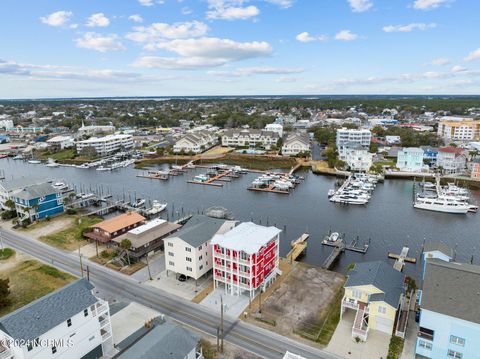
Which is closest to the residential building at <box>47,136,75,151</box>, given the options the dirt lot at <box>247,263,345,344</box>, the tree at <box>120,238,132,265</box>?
the tree at <box>120,238,132,265</box>

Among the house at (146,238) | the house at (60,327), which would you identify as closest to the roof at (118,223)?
the house at (146,238)

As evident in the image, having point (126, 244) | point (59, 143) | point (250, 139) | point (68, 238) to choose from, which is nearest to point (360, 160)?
point (250, 139)

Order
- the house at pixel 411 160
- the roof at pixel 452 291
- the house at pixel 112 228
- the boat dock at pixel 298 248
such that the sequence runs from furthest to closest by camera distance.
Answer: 1. the house at pixel 411 160
2. the house at pixel 112 228
3. the boat dock at pixel 298 248
4. the roof at pixel 452 291

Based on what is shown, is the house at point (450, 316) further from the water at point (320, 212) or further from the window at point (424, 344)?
the water at point (320, 212)

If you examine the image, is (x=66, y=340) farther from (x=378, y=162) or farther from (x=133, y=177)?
(x=378, y=162)

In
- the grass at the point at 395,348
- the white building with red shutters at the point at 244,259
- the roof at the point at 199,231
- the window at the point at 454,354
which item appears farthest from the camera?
the roof at the point at 199,231
